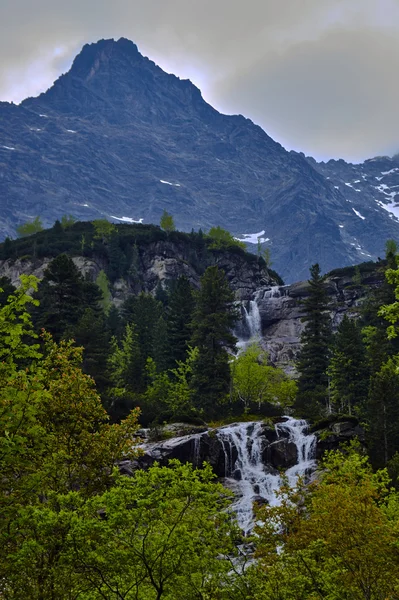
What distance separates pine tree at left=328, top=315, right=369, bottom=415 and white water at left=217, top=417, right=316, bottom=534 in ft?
27.6

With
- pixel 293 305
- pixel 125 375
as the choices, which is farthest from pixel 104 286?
pixel 125 375

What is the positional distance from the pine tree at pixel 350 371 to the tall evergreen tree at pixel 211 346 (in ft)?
34.6

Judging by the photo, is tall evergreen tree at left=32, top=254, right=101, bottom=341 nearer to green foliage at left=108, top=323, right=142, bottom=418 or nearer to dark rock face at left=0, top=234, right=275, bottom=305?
green foliage at left=108, top=323, right=142, bottom=418

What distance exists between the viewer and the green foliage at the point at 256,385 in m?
50.8

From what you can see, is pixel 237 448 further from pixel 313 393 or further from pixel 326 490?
pixel 326 490

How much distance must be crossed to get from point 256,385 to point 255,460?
13246 mm

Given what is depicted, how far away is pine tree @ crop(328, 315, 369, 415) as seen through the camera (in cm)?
4775

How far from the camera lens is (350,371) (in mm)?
48375

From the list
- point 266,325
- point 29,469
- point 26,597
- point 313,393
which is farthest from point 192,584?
point 266,325

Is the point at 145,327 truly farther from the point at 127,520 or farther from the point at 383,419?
the point at 127,520

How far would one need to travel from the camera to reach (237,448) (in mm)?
38438

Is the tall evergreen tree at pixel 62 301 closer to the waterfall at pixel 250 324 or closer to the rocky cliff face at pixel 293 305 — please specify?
the rocky cliff face at pixel 293 305

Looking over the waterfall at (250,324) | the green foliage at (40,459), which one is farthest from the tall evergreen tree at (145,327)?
the green foliage at (40,459)

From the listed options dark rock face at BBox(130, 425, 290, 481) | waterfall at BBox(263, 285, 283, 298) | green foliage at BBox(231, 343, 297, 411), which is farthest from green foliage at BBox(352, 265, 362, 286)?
dark rock face at BBox(130, 425, 290, 481)
